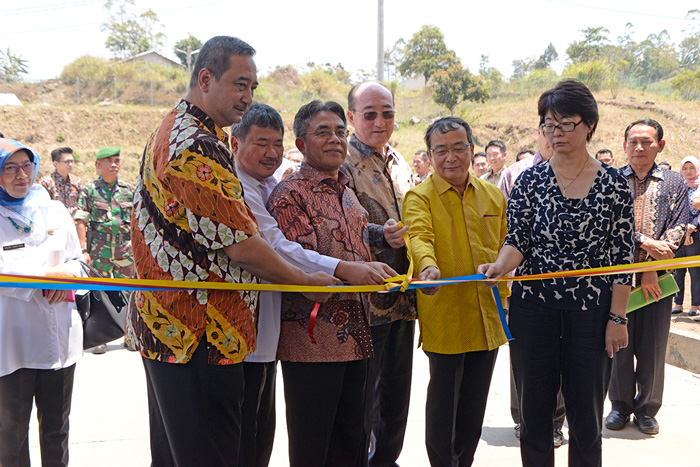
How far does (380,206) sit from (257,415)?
133 cm

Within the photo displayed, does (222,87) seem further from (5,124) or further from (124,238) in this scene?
(5,124)

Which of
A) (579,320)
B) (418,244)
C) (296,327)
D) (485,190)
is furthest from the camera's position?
(485,190)

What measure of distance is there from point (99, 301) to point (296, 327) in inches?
51.9

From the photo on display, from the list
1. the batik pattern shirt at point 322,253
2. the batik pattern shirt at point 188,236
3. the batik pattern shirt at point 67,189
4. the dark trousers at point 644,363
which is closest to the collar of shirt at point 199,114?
the batik pattern shirt at point 188,236

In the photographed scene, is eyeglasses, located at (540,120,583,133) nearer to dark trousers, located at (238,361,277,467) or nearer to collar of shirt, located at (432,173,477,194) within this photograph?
collar of shirt, located at (432,173,477,194)

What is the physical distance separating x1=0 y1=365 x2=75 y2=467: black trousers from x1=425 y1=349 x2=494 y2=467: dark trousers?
6.42ft

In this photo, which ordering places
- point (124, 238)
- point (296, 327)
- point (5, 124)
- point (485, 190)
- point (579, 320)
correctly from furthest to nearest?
point (5, 124) < point (124, 238) < point (485, 190) < point (579, 320) < point (296, 327)

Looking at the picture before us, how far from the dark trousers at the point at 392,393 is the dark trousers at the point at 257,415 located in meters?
0.69

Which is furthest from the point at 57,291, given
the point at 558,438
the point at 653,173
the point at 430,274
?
the point at 653,173

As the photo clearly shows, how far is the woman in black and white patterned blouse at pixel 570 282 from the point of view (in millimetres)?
2760

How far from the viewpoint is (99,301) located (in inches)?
125

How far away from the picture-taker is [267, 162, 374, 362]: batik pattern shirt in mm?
2553

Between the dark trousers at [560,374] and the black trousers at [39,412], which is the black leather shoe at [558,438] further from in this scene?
the black trousers at [39,412]

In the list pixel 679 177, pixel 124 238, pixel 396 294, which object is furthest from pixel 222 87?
pixel 124 238
